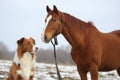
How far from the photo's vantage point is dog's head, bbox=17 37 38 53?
22.0ft

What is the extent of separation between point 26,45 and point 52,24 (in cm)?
69

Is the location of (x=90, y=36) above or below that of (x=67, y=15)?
below

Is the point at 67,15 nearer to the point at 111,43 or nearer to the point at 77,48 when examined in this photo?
the point at 77,48

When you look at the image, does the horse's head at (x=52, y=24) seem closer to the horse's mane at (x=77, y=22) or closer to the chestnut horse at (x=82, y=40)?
the chestnut horse at (x=82, y=40)

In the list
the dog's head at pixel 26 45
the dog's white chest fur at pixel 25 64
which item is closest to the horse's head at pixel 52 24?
the dog's head at pixel 26 45

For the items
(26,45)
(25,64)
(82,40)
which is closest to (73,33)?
(82,40)

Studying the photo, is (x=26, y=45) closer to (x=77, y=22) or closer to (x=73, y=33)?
(x=73, y=33)

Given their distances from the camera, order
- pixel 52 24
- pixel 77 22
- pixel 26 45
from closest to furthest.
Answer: pixel 52 24 < pixel 26 45 < pixel 77 22

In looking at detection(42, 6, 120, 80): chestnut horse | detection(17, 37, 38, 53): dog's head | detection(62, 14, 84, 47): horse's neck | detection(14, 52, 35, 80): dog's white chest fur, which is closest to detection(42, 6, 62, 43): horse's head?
detection(42, 6, 120, 80): chestnut horse

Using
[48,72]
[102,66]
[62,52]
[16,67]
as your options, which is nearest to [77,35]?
[102,66]

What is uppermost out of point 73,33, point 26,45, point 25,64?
point 73,33

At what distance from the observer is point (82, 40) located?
7.05 m

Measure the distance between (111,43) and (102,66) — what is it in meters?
0.61

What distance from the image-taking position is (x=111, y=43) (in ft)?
25.2
